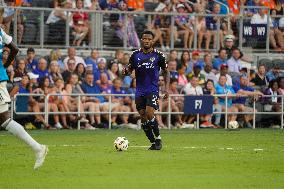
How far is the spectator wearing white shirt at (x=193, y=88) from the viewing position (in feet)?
97.3

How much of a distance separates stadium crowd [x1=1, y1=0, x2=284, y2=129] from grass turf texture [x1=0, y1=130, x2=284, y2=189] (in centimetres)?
308

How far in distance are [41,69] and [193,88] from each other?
4.70m

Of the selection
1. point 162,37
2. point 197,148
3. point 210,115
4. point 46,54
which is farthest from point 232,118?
point 197,148

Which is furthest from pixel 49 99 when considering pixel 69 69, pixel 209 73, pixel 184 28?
pixel 184 28

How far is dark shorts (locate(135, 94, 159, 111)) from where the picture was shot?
20172 millimetres

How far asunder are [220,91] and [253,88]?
140cm

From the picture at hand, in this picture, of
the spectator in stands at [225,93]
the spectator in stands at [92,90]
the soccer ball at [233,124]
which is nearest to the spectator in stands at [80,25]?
the spectator in stands at [92,90]

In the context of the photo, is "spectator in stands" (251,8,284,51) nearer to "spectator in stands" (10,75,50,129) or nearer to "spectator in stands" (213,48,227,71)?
"spectator in stands" (213,48,227,71)

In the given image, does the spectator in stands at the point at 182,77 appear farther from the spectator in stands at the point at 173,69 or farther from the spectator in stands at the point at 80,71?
the spectator in stands at the point at 80,71

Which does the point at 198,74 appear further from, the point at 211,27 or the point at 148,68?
the point at 148,68

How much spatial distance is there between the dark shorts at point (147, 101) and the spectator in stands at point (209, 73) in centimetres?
1044

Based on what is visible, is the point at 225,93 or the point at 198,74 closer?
the point at 225,93

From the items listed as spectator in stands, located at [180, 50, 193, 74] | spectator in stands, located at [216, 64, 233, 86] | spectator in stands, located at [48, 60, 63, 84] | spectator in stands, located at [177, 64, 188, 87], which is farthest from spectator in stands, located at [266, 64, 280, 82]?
spectator in stands, located at [48, 60, 63, 84]

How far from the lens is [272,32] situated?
1330 inches
